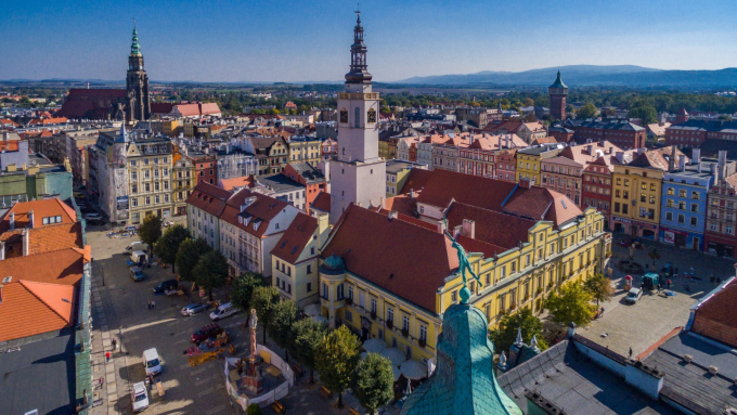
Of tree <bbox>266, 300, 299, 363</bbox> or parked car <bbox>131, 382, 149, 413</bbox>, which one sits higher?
tree <bbox>266, 300, 299, 363</bbox>

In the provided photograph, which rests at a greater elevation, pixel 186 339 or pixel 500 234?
pixel 500 234

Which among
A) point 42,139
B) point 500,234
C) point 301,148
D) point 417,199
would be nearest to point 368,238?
point 500,234

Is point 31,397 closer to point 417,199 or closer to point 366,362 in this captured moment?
point 366,362

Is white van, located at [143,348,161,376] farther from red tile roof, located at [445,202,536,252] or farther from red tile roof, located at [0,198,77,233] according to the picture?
red tile roof, located at [445,202,536,252]

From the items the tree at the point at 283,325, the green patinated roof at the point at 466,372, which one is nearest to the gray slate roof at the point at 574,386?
the green patinated roof at the point at 466,372

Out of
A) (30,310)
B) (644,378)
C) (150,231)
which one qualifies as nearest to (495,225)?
(644,378)

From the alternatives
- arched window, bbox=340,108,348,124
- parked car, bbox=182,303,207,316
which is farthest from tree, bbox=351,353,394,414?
arched window, bbox=340,108,348,124
